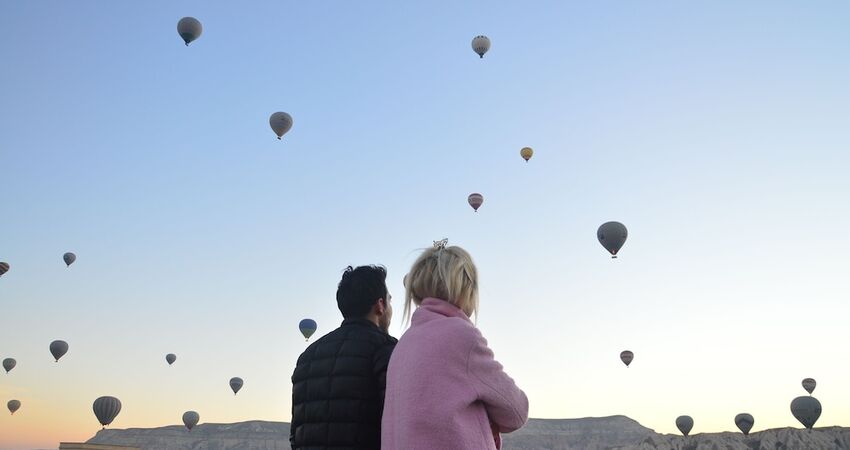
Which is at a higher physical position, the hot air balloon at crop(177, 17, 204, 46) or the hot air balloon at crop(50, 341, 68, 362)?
the hot air balloon at crop(177, 17, 204, 46)

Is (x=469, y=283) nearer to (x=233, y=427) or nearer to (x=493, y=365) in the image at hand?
(x=493, y=365)

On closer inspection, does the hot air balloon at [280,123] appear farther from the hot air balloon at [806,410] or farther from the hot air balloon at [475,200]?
the hot air balloon at [806,410]

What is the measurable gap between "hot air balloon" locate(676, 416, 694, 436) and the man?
81.7 metres

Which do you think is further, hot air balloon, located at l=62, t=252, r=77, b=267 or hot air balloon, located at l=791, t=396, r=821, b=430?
hot air balloon, located at l=791, t=396, r=821, b=430

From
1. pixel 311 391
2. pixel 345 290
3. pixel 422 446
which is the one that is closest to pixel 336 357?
pixel 311 391

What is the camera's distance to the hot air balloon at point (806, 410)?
61.1m

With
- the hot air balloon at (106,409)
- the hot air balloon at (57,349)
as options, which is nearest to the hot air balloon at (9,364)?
the hot air balloon at (57,349)

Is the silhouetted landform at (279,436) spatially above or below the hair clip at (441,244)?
above

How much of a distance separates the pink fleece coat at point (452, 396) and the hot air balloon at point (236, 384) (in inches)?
2529

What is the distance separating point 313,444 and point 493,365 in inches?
52.1

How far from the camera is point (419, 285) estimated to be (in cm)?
338

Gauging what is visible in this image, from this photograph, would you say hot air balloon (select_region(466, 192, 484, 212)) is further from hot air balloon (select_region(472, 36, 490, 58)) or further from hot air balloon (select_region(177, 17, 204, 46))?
hot air balloon (select_region(177, 17, 204, 46))

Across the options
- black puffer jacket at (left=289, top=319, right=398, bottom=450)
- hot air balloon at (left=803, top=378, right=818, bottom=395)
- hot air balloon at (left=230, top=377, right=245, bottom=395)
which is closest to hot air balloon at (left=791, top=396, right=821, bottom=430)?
hot air balloon at (left=803, top=378, right=818, bottom=395)

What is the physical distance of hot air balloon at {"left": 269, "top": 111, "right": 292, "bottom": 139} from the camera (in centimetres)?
3700
